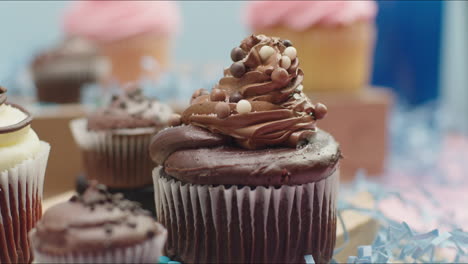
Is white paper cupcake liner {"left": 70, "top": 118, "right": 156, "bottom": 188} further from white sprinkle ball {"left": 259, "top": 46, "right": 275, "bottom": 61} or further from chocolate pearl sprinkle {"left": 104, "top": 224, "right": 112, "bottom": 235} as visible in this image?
chocolate pearl sprinkle {"left": 104, "top": 224, "right": 112, "bottom": 235}

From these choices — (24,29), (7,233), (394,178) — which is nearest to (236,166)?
(7,233)

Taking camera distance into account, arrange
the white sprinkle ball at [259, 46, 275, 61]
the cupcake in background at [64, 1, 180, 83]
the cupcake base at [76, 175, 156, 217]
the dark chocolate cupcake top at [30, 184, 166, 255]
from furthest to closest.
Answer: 1. the cupcake in background at [64, 1, 180, 83]
2. the cupcake base at [76, 175, 156, 217]
3. the white sprinkle ball at [259, 46, 275, 61]
4. the dark chocolate cupcake top at [30, 184, 166, 255]

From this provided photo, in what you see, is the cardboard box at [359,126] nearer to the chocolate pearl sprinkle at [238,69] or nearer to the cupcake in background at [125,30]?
the cupcake in background at [125,30]

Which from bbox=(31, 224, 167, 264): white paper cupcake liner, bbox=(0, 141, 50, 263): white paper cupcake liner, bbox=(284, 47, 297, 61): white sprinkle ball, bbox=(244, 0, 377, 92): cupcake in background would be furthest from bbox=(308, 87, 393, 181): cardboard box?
bbox=(31, 224, 167, 264): white paper cupcake liner

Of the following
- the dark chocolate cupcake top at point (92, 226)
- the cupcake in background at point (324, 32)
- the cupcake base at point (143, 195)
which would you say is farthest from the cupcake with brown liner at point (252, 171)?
the cupcake in background at point (324, 32)

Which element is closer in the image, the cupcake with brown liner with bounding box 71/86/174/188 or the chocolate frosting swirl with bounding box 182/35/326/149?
the chocolate frosting swirl with bounding box 182/35/326/149

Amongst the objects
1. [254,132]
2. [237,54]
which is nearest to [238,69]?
[237,54]

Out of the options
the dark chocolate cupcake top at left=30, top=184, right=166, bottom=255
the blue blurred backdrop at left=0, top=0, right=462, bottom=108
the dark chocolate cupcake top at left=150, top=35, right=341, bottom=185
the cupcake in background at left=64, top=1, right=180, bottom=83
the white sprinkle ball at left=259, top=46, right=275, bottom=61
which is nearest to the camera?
the dark chocolate cupcake top at left=30, top=184, right=166, bottom=255

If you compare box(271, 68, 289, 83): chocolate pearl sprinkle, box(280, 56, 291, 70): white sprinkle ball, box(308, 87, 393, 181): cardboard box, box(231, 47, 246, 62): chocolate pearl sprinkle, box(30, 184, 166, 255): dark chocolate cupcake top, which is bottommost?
box(308, 87, 393, 181): cardboard box
